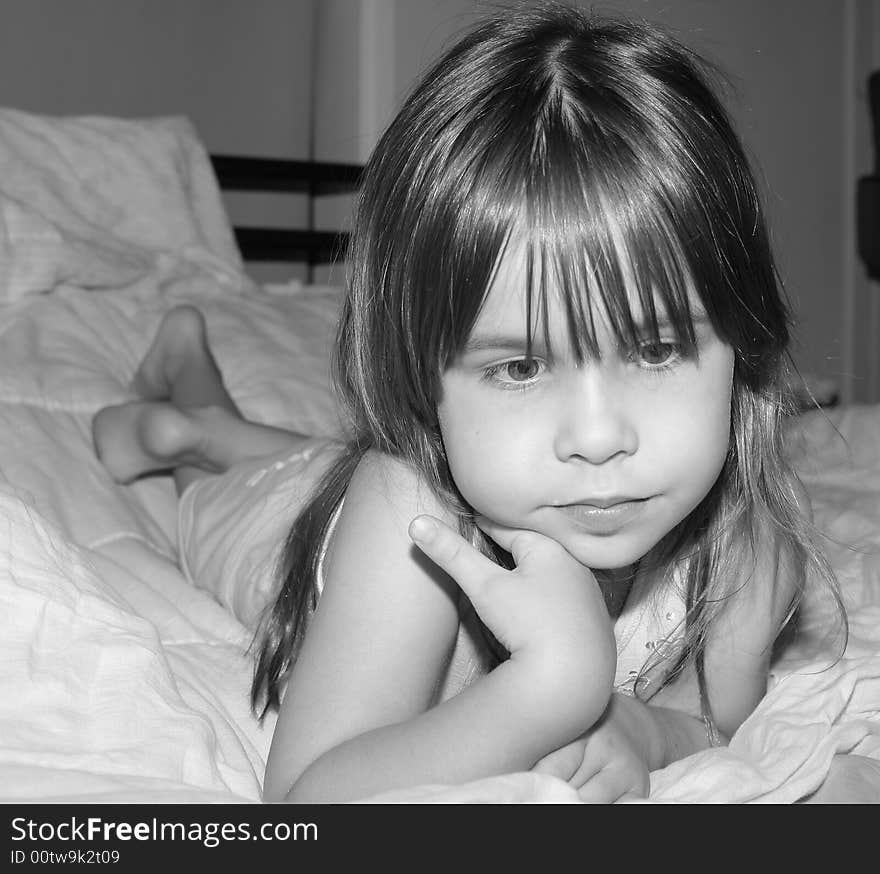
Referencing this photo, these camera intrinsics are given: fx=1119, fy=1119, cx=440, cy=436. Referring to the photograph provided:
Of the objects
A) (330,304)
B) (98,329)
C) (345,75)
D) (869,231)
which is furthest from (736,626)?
(869,231)

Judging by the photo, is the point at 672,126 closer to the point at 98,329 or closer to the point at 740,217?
the point at 740,217

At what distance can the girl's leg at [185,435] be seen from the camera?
136 centimetres

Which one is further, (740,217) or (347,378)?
(347,378)

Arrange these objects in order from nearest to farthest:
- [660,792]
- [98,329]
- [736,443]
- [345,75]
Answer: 1. [660,792]
2. [736,443]
3. [98,329]
4. [345,75]

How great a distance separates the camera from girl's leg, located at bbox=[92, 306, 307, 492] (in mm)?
1364

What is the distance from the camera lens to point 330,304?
211 centimetres

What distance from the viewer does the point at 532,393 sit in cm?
69

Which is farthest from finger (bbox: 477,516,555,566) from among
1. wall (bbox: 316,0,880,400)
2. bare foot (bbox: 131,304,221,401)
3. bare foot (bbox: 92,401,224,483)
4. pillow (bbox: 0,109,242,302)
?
wall (bbox: 316,0,880,400)

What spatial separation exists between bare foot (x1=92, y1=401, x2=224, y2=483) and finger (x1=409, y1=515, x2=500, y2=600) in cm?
75

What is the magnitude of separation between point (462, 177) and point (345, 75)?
2.24 metres

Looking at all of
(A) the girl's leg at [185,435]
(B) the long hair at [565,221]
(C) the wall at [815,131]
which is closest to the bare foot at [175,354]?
(A) the girl's leg at [185,435]

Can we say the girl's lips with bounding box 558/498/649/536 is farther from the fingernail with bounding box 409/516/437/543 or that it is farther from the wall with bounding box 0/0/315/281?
the wall with bounding box 0/0/315/281

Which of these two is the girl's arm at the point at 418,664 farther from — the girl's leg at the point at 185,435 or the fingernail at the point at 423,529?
the girl's leg at the point at 185,435

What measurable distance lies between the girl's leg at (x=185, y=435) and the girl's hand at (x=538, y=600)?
2.09ft
